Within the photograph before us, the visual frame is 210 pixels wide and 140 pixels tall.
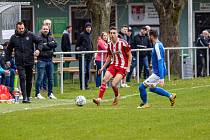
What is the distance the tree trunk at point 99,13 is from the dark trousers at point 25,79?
963 cm

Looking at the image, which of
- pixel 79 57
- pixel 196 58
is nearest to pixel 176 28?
pixel 196 58

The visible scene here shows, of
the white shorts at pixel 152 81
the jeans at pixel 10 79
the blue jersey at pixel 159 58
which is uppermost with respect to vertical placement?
the blue jersey at pixel 159 58

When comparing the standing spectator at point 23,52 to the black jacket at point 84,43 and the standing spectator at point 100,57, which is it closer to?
the standing spectator at point 100,57

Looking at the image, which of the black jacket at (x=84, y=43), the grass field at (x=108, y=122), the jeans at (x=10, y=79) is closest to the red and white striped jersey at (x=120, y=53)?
the grass field at (x=108, y=122)

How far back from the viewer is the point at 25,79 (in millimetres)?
22625

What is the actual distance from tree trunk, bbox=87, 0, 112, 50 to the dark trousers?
963cm

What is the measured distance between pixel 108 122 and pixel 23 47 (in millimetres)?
7056

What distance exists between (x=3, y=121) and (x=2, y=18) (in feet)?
32.7

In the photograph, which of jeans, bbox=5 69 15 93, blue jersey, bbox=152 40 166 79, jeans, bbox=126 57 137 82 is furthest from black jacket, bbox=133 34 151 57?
blue jersey, bbox=152 40 166 79

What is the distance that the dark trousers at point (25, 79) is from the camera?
73.3 ft

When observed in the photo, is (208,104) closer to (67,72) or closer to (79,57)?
(79,57)

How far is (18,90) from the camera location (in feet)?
78.6

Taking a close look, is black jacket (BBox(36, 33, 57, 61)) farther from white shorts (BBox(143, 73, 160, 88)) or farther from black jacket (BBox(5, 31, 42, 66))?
white shorts (BBox(143, 73, 160, 88))

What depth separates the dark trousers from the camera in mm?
22344
